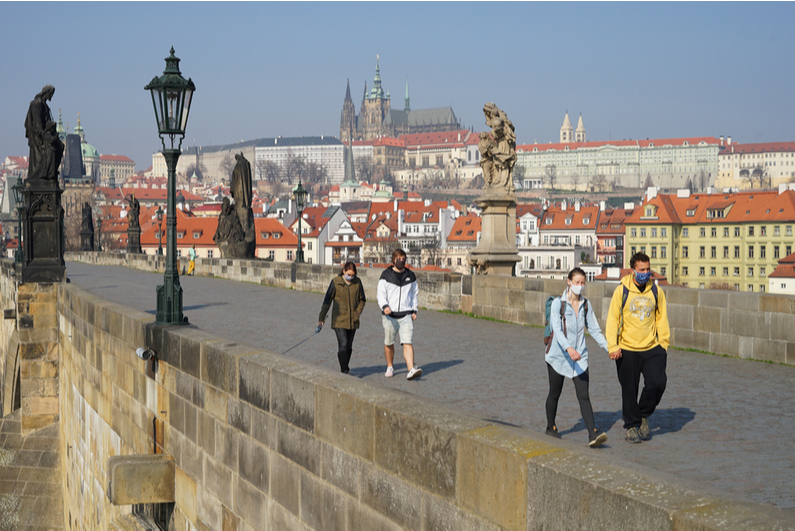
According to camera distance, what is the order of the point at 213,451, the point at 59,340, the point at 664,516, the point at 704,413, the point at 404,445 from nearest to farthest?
1. the point at 664,516
2. the point at 404,445
3. the point at 213,451
4. the point at 704,413
5. the point at 59,340

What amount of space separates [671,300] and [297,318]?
6.00 meters

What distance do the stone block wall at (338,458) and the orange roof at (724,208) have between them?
270 ft

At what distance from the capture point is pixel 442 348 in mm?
10078

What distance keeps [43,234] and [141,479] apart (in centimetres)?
891

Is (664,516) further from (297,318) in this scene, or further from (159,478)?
(297,318)

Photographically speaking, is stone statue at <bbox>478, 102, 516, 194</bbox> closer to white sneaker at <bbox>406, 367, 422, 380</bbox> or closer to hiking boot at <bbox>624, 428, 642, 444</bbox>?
white sneaker at <bbox>406, 367, 422, 380</bbox>

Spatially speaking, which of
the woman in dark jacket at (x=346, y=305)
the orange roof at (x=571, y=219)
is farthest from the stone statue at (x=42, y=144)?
the orange roof at (x=571, y=219)

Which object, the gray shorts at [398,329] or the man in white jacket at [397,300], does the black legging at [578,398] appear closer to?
the gray shorts at [398,329]

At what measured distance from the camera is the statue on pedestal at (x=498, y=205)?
1448 cm

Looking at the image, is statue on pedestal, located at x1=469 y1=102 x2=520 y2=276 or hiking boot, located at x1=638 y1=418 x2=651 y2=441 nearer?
hiking boot, located at x1=638 y1=418 x2=651 y2=441

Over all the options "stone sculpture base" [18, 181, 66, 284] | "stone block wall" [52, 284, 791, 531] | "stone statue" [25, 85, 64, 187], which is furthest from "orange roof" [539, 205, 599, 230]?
"stone block wall" [52, 284, 791, 531]

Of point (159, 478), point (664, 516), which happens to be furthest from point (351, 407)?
point (159, 478)

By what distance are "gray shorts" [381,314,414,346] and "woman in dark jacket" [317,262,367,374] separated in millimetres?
281

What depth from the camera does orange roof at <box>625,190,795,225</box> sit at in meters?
82.1
